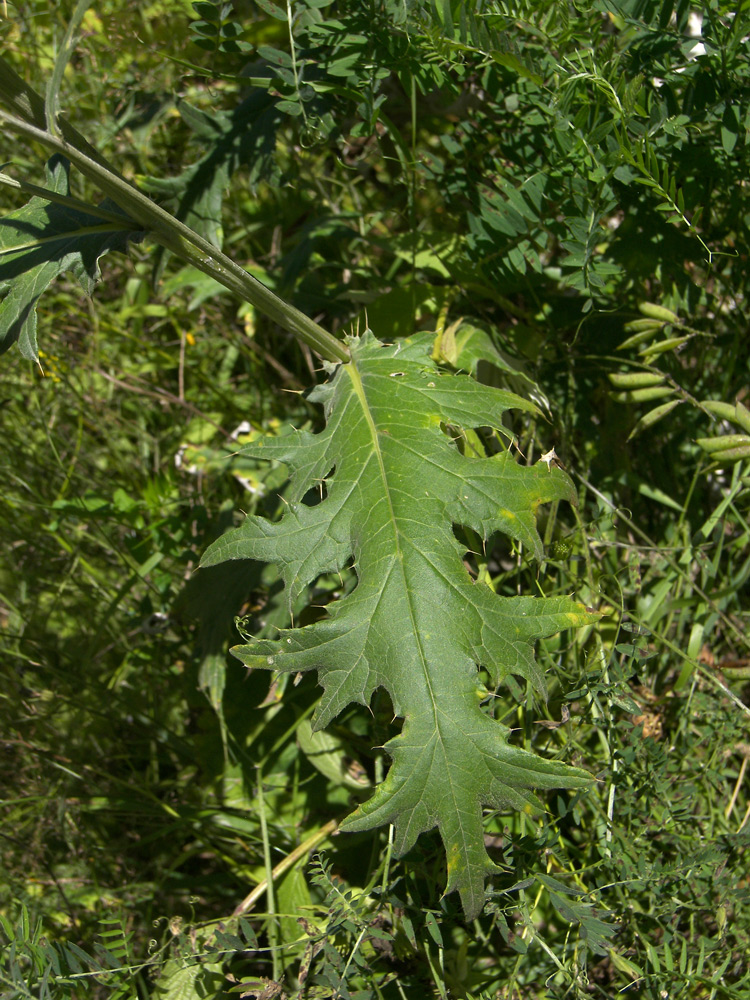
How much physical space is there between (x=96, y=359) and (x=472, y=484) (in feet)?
5.70

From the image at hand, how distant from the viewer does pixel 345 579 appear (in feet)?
5.30

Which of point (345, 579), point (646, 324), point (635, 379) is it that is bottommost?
point (345, 579)

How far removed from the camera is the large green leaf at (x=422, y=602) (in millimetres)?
1280

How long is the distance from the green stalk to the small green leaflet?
8 cm

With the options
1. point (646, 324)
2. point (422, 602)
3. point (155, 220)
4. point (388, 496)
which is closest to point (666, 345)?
point (646, 324)

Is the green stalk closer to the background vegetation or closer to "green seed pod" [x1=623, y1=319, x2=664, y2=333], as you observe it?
the background vegetation

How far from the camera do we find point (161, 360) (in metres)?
2.79

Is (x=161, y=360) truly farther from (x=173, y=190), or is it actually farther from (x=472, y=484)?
(x=472, y=484)

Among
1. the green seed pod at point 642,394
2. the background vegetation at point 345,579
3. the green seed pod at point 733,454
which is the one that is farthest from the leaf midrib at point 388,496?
the green seed pod at point 733,454

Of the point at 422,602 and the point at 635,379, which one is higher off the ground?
the point at 635,379

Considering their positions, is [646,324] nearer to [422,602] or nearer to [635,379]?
[635,379]

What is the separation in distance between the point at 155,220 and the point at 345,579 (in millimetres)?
793

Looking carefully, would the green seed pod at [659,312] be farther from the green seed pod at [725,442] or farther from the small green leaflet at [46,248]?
the small green leaflet at [46,248]

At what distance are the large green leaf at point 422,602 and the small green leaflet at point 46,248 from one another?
0.50m
